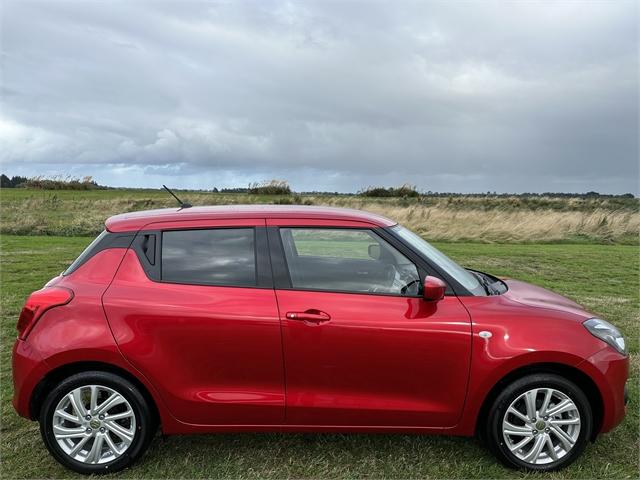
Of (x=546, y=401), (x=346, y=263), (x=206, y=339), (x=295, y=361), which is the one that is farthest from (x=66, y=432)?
(x=546, y=401)

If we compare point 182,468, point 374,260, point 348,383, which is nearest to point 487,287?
point 374,260

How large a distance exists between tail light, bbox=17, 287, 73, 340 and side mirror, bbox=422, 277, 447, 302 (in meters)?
2.26

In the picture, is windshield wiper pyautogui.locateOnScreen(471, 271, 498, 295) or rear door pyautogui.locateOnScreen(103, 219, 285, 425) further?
windshield wiper pyautogui.locateOnScreen(471, 271, 498, 295)

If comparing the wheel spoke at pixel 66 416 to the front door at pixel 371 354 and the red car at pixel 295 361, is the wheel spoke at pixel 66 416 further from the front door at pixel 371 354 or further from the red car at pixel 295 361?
the front door at pixel 371 354

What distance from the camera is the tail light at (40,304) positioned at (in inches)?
129

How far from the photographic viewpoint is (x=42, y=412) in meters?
A: 3.27

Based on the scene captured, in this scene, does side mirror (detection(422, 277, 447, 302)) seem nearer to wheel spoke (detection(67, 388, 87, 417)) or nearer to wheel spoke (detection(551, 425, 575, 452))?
wheel spoke (detection(551, 425, 575, 452))

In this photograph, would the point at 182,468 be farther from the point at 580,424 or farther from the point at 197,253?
the point at 580,424

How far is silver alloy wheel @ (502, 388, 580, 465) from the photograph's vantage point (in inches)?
129

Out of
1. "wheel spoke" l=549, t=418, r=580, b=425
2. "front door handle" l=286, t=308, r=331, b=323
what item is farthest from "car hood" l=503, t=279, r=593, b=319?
"front door handle" l=286, t=308, r=331, b=323

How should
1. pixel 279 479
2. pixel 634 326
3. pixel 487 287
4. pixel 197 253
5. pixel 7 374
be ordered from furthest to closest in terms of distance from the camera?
pixel 634 326 < pixel 7 374 < pixel 487 287 < pixel 197 253 < pixel 279 479

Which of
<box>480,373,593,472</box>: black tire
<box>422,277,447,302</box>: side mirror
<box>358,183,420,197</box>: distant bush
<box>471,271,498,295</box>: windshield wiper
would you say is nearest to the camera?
<box>422,277,447,302</box>: side mirror

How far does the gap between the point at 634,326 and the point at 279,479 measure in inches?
220

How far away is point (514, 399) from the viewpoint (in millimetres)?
3270
